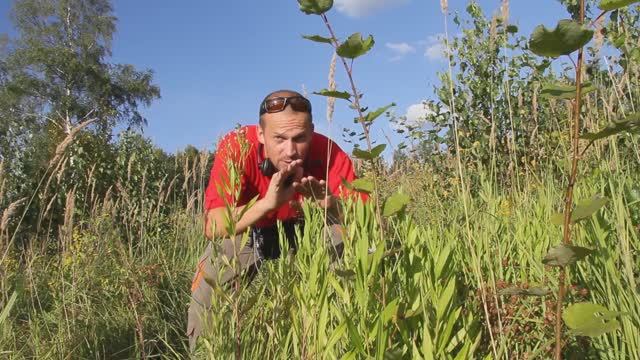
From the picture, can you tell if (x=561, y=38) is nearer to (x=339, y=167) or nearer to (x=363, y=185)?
(x=363, y=185)

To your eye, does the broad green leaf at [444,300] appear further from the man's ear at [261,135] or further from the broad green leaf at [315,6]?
the man's ear at [261,135]

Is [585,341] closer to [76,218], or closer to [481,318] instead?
[481,318]

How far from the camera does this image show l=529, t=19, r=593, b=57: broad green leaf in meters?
0.85

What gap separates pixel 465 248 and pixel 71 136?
5.54 feet

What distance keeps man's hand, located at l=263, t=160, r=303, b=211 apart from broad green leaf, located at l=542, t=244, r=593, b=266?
4.15ft

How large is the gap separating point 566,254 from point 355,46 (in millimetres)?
573

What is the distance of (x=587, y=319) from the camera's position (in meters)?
0.95

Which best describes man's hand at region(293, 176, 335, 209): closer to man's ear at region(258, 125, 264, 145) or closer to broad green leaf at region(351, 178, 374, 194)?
broad green leaf at region(351, 178, 374, 194)

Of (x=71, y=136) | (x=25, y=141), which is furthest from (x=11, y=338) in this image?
(x=25, y=141)

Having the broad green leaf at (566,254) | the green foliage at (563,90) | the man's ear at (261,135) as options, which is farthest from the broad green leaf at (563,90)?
the man's ear at (261,135)

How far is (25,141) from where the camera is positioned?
25.6 feet

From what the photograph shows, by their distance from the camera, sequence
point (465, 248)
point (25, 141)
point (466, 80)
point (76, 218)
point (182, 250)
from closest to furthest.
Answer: point (465, 248), point (182, 250), point (466, 80), point (76, 218), point (25, 141)

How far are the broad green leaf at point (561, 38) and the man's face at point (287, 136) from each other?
168 cm

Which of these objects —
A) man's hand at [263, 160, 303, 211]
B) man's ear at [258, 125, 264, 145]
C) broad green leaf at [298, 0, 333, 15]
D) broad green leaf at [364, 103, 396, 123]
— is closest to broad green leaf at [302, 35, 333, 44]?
broad green leaf at [298, 0, 333, 15]
